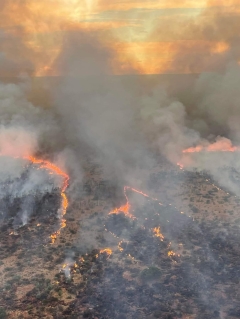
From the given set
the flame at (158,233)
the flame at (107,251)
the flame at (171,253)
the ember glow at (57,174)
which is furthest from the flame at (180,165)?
the flame at (107,251)

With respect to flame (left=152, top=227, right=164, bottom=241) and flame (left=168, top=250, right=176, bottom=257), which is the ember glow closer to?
flame (left=152, top=227, right=164, bottom=241)

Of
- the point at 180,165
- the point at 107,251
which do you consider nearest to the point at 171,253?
the point at 107,251

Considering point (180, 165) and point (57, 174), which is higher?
point (57, 174)

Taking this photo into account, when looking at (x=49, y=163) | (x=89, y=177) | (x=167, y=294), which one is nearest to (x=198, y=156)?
(x=89, y=177)

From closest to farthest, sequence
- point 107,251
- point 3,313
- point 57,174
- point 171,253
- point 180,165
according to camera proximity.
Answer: point 3,313
point 171,253
point 107,251
point 57,174
point 180,165

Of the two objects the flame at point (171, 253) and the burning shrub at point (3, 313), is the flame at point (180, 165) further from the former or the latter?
the burning shrub at point (3, 313)

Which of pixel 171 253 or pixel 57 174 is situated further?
pixel 57 174

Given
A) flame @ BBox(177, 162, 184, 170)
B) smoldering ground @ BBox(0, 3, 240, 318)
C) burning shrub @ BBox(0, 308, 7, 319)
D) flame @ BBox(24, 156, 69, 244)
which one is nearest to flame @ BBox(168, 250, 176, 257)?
smoldering ground @ BBox(0, 3, 240, 318)

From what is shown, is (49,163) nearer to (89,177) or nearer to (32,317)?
(89,177)

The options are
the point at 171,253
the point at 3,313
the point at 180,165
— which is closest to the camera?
the point at 3,313

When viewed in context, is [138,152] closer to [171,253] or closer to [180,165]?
[180,165]
